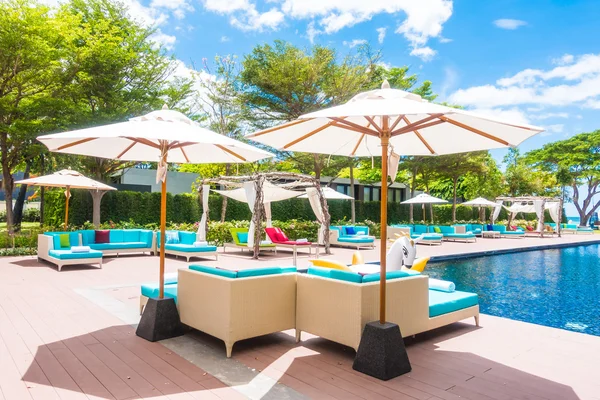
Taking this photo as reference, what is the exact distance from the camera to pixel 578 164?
116ft

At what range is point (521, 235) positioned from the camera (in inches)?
953

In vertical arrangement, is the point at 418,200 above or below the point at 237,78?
below

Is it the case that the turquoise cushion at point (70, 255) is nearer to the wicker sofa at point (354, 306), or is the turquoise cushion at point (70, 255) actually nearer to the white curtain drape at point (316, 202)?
the white curtain drape at point (316, 202)

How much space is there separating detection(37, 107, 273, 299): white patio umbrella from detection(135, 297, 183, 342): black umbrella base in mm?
151

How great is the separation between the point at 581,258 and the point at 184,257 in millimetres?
13454

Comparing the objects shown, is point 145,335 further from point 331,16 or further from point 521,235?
point 521,235

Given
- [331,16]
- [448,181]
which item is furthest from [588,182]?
[331,16]

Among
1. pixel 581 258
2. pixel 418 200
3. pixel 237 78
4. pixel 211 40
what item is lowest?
pixel 581 258

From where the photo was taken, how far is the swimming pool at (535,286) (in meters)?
6.48

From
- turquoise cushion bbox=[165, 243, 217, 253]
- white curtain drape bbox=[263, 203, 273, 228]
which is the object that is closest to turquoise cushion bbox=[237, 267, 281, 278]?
turquoise cushion bbox=[165, 243, 217, 253]

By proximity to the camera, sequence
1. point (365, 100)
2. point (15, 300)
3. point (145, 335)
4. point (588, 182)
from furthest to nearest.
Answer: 1. point (588, 182)
2. point (15, 300)
3. point (145, 335)
4. point (365, 100)

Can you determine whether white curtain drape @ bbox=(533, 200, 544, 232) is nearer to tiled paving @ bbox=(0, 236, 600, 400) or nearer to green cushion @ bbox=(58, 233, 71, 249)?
tiled paving @ bbox=(0, 236, 600, 400)

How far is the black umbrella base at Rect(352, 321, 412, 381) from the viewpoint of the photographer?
3.36m

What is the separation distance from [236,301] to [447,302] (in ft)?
7.70
